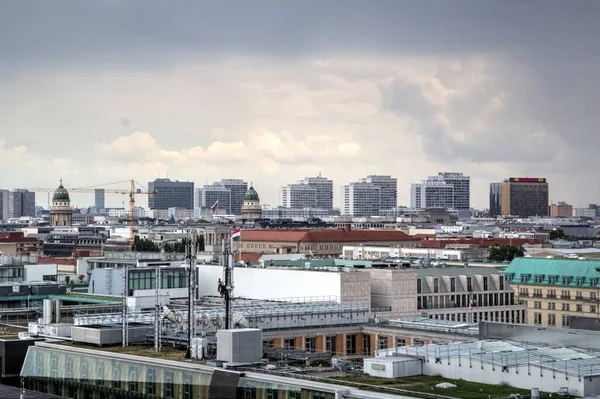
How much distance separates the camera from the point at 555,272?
106688 millimetres

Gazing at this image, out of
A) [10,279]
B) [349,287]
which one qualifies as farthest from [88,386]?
[10,279]

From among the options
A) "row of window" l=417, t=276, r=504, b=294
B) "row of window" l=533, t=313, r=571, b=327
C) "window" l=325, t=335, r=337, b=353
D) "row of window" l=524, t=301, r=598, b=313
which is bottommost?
"row of window" l=533, t=313, r=571, b=327

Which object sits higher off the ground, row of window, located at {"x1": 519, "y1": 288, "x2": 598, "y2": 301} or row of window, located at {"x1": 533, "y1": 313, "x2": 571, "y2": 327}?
row of window, located at {"x1": 519, "y1": 288, "x2": 598, "y2": 301}

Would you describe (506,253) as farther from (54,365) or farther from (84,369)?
(84,369)

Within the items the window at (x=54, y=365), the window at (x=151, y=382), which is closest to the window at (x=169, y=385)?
the window at (x=151, y=382)

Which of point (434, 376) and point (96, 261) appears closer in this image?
point (434, 376)

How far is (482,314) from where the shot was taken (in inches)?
4109

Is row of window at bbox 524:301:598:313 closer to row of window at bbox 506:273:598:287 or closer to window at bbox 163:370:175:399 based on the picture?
row of window at bbox 506:273:598:287

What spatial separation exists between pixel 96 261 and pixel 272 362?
67213mm

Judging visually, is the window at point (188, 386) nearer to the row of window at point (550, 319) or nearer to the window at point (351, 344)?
the window at point (351, 344)

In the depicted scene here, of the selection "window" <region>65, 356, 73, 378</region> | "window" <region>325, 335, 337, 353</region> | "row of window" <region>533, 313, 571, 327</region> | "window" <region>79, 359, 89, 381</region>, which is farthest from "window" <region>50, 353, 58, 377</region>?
"row of window" <region>533, 313, 571, 327</region>

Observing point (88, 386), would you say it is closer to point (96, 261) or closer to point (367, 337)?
point (367, 337)

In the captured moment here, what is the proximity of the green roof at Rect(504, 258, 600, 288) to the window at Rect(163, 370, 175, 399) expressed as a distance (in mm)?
58875

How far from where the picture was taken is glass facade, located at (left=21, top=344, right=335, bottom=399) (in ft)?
155
